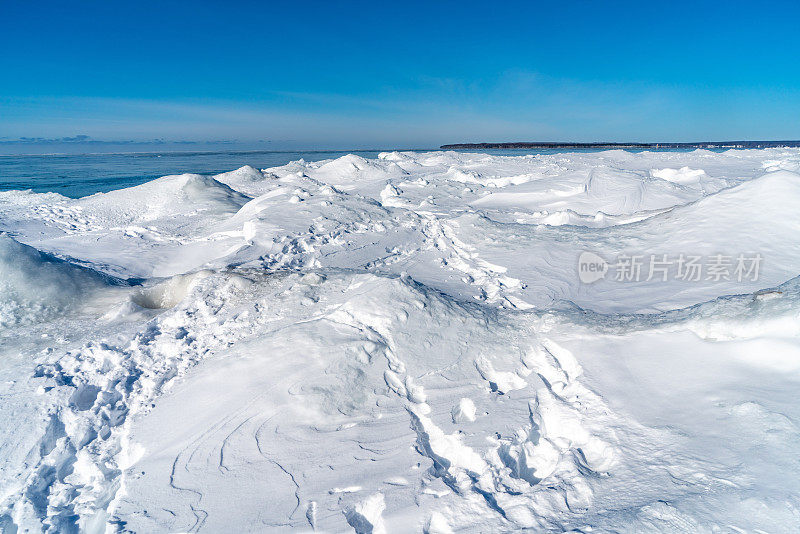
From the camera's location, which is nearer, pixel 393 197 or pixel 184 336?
pixel 184 336

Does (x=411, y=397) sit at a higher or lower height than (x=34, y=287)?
lower

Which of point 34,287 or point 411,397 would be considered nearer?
point 411,397

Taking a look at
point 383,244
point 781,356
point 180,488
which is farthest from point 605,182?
point 180,488

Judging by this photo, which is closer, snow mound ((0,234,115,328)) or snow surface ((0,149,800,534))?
snow surface ((0,149,800,534))

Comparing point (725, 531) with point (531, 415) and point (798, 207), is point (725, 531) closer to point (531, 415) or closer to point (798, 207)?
point (531, 415)

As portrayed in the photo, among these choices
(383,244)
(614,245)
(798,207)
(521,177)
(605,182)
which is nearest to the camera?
(798,207)

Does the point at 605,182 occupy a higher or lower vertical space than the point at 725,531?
higher

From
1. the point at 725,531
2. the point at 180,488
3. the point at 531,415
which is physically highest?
the point at 725,531

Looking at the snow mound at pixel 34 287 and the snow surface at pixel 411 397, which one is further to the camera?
the snow mound at pixel 34 287
